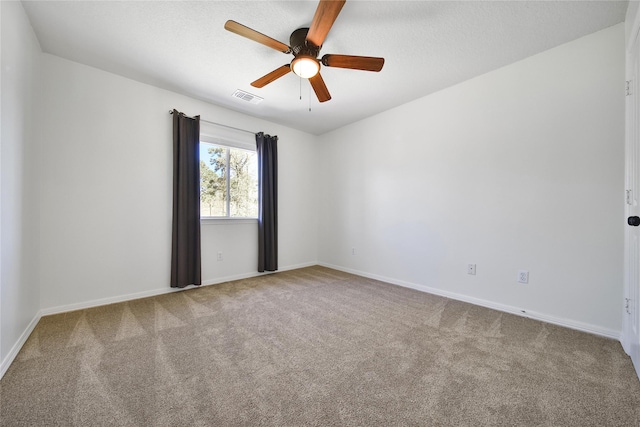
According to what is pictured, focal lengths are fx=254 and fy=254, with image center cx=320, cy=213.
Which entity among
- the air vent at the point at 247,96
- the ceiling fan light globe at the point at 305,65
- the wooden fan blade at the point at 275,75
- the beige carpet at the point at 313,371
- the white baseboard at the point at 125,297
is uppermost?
the air vent at the point at 247,96

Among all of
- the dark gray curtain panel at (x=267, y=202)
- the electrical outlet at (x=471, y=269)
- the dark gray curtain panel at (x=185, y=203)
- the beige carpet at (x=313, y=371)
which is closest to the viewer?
the beige carpet at (x=313, y=371)

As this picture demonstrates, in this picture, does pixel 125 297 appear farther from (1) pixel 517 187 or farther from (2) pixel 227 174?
(1) pixel 517 187

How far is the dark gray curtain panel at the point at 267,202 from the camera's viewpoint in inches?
157

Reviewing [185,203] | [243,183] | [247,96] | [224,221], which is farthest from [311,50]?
[224,221]

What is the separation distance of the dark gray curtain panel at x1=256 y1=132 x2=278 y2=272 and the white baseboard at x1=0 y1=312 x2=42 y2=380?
235 centimetres

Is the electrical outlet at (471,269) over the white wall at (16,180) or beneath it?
beneath

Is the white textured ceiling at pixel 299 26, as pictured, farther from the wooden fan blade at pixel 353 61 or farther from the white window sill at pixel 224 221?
the white window sill at pixel 224 221

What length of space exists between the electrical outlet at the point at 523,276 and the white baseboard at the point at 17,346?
13.2 ft

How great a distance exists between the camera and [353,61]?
2047 mm

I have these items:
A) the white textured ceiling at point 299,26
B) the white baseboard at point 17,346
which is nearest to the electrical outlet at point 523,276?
the white textured ceiling at point 299,26

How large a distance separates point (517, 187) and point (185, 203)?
3.74 metres

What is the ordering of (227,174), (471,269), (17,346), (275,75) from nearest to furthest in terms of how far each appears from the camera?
(17,346)
(275,75)
(471,269)
(227,174)

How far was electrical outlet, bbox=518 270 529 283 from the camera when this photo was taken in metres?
2.48

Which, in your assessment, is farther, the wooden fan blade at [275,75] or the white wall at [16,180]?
the wooden fan blade at [275,75]
